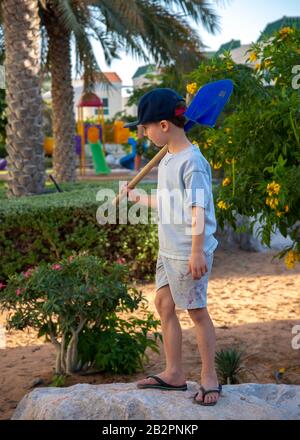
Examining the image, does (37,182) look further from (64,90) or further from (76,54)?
(76,54)

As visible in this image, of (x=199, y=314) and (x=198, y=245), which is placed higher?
(x=198, y=245)

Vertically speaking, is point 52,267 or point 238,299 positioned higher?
point 52,267

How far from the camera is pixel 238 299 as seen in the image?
690 cm

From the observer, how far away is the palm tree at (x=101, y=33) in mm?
13273

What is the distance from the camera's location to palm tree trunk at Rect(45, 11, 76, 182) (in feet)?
44.7

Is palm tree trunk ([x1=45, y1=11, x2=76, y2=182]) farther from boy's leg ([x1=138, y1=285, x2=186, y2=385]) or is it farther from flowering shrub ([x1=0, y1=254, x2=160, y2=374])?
boy's leg ([x1=138, y1=285, x2=186, y2=385])

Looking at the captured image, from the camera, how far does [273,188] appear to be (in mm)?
4004

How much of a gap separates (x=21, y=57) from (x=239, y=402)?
747cm

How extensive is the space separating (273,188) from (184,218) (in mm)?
916

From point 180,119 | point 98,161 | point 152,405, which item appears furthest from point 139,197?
point 98,161

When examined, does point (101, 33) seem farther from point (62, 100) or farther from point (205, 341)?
point (205, 341)

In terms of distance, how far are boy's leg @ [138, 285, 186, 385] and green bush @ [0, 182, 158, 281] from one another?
361cm

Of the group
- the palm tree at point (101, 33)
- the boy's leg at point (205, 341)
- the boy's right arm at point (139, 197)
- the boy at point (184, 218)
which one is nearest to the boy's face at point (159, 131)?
the boy at point (184, 218)

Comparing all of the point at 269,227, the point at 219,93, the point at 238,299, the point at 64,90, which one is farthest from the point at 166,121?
the point at 64,90
